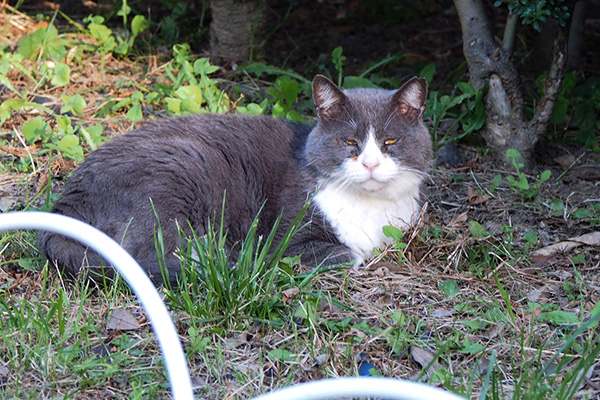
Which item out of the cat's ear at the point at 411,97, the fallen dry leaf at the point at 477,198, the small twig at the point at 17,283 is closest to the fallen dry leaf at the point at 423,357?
the cat's ear at the point at 411,97

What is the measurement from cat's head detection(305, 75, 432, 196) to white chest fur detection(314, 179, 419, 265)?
0.05m

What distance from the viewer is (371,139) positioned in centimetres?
313

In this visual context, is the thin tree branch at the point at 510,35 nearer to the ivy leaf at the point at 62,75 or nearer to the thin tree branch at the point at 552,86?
the thin tree branch at the point at 552,86

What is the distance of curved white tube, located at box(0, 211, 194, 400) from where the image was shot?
1.56 metres

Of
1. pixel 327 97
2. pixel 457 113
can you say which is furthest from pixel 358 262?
pixel 457 113

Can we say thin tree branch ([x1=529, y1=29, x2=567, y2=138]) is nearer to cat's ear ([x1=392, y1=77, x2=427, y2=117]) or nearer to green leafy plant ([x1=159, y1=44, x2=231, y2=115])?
cat's ear ([x1=392, y1=77, x2=427, y2=117])

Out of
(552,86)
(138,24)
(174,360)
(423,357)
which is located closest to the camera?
(174,360)

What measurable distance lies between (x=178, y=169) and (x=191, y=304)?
915 mm

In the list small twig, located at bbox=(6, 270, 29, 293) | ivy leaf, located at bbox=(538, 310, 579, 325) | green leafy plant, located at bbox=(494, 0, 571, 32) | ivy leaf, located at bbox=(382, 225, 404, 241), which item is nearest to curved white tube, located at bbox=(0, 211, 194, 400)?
small twig, located at bbox=(6, 270, 29, 293)

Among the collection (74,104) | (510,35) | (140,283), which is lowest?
(74,104)

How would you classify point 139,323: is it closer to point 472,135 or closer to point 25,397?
point 25,397

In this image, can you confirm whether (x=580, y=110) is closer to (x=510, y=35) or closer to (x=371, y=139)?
(x=510, y=35)

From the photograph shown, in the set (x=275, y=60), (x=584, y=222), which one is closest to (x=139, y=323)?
(x=584, y=222)

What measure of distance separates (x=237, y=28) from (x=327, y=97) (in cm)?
216
